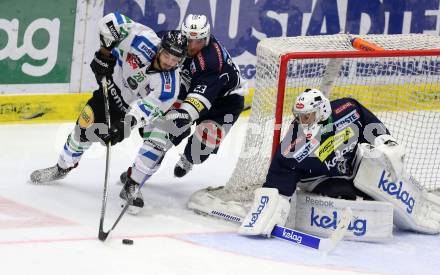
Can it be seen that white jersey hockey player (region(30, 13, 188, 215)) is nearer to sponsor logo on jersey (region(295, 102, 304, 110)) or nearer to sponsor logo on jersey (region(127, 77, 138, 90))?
sponsor logo on jersey (region(127, 77, 138, 90))

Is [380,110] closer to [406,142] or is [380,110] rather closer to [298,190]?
[406,142]

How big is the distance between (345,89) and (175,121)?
1.15 meters

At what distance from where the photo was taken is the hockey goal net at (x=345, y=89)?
6113 millimetres

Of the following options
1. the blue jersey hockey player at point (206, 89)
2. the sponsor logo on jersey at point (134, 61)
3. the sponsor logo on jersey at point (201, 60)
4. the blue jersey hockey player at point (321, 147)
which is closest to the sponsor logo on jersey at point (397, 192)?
the blue jersey hockey player at point (321, 147)

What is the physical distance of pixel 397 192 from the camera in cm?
586

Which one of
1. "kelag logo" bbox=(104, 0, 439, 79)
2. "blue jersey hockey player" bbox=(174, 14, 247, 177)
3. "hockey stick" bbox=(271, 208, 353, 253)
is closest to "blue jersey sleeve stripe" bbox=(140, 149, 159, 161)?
"blue jersey hockey player" bbox=(174, 14, 247, 177)

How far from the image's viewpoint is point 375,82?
6.89m

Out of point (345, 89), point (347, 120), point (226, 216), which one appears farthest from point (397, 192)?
point (345, 89)

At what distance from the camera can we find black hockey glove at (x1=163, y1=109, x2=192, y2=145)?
19.5 ft

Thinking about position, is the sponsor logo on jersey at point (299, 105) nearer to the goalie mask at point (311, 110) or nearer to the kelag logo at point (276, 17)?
the goalie mask at point (311, 110)

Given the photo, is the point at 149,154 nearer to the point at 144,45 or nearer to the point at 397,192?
the point at 144,45

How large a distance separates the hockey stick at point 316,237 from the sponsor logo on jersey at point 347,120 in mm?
434

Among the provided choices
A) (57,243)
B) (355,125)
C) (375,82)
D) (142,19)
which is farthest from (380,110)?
(57,243)

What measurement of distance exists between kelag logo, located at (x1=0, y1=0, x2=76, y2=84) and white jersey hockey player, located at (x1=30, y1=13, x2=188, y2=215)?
3.67 ft
